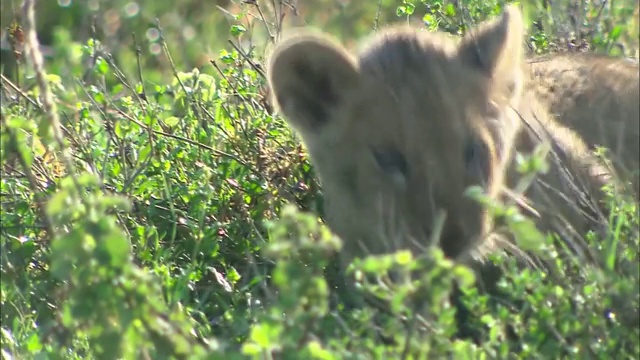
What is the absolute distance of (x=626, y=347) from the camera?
348 centimetres

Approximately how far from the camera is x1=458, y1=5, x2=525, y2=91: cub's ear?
5023 millimetres

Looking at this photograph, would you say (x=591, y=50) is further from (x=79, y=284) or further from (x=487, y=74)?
(x=79, y=284)

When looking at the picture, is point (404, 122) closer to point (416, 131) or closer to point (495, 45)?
point (416, 131)

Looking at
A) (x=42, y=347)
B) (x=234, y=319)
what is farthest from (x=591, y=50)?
(x=42, y=347)

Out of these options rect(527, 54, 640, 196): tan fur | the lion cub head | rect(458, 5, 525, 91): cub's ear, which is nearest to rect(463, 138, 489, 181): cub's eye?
the lion cub head

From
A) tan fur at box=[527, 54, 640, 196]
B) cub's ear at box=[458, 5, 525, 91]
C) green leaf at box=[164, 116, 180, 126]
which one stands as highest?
cub's ear at box=[458, 5, 525, 91]

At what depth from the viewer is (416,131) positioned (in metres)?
4.64

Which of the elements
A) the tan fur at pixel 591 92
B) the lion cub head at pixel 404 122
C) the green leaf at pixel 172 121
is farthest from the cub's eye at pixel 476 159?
the green leaf at pixel 172 121

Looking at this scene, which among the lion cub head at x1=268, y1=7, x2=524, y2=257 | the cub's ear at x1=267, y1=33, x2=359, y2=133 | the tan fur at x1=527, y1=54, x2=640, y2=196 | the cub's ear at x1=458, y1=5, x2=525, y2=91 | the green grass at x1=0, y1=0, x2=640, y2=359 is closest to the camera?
the green grass at x1=0, y1=0, x2=640, y2=359

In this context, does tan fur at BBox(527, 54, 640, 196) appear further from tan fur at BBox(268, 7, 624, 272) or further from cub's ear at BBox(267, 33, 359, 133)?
cub's ear at BBox(267, 33, 359, 133)

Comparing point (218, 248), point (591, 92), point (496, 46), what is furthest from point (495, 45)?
point (218, 248)

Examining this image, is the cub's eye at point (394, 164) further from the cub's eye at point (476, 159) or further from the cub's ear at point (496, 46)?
the cub's ear at point (496, 46)

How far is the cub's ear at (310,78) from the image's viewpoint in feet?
16.1

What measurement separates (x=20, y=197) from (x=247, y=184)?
1111 millimetres
